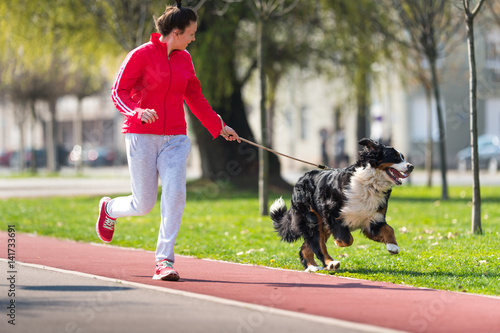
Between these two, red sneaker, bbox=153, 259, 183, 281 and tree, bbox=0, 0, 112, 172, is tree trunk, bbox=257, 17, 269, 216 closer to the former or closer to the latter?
tree, bbox=0, 0, 112, 172

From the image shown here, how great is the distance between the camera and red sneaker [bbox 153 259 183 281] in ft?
22.1

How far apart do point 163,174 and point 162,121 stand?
17.6 inches

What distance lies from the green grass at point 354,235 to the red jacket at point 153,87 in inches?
80.7

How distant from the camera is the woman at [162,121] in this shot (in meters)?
6.80

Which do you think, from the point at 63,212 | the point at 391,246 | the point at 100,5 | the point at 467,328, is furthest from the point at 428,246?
the point at 100,5

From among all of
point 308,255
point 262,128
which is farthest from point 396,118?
point 308,255

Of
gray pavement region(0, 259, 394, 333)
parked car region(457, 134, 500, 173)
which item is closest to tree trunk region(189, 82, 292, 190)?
gray pavement region(0, 259, 394, 333)

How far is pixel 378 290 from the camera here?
6.46 metres

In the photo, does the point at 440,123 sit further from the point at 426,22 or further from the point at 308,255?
the point at 308,255

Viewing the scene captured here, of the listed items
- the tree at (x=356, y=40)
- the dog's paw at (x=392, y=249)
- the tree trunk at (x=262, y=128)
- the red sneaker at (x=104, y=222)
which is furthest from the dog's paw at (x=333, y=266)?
the tree at (x=356, y=40)

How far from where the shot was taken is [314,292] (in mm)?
6328

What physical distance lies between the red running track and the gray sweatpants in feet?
1.43

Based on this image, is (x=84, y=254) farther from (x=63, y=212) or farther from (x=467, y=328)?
(x=63, y=212)

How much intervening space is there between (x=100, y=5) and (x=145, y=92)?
12.2m
